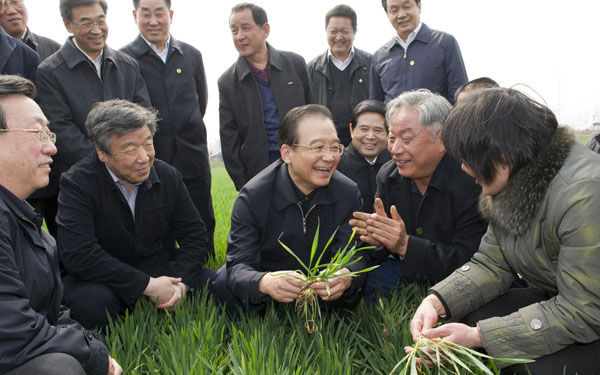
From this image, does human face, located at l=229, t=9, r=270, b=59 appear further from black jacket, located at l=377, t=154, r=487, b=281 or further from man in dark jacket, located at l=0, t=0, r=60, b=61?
black jacket, located at l=377, t=154, r=487, b=281

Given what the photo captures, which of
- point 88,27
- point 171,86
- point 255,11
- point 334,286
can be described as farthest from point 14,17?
point 334,286

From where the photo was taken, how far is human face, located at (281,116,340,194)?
2775 mm

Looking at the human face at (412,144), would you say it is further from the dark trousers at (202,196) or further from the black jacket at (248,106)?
the dark trousers at (202,196)

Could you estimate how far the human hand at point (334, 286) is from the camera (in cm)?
243

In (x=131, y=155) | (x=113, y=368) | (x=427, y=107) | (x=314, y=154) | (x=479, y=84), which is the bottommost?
(x=113, y=368)

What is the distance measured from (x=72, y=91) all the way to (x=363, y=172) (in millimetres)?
2086

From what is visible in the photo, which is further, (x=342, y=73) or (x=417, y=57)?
(x=342, y=73)

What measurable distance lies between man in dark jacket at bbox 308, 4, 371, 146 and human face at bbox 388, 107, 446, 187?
152 centimetres

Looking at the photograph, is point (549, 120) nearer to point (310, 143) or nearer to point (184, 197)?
point (310, 143)

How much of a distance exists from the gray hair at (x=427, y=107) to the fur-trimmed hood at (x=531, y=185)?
937 millimetres

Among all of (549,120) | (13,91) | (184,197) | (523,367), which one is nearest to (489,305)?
(523,367)

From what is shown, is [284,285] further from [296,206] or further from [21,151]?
Result: [21,151]

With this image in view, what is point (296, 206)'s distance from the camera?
9.39ft

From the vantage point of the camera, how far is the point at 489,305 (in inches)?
93.0
